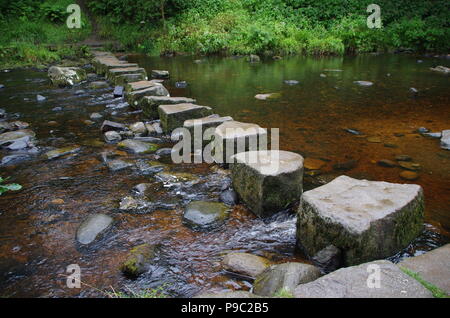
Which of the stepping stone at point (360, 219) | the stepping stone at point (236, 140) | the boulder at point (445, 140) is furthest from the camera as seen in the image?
the boulder at point (445, 140)

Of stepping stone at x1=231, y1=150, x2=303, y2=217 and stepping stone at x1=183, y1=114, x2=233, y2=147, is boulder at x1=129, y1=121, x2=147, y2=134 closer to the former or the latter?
stepping stone at x1=183, y1=114, x2=233, y2=147

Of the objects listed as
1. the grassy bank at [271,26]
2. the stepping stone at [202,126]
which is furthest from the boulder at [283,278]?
the grassy bank at [271,26]

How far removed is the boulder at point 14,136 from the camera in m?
4.67

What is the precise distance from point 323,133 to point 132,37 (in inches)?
562

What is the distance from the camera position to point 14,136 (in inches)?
189

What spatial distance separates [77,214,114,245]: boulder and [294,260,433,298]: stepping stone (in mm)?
1666

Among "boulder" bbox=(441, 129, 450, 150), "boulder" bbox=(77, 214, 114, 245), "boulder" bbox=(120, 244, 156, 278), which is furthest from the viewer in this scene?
"boulder" bbox=(441, 129, 450, 150)

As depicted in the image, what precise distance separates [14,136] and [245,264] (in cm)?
402

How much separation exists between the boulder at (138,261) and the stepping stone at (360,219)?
42.3 inches

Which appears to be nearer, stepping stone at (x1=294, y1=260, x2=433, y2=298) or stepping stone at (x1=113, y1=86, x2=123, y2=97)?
stepping stone at (x1=294, y1=260, x2=433, y2=298)

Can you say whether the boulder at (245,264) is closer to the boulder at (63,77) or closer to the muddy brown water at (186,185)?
the muddy brown water at (186,185)

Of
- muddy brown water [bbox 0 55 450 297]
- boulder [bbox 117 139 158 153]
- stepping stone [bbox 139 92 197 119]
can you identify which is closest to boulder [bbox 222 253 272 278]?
muddy brown water [bbox 0 55 450 297]

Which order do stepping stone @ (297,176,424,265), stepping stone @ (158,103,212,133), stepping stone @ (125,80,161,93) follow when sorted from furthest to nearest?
stepping stone @ (125,80,161,93) < stepping stone @ (158,103,212,133) < stepping stone @ (297,176,424,265)

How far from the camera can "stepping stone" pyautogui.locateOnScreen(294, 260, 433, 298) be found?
1.65 metres
